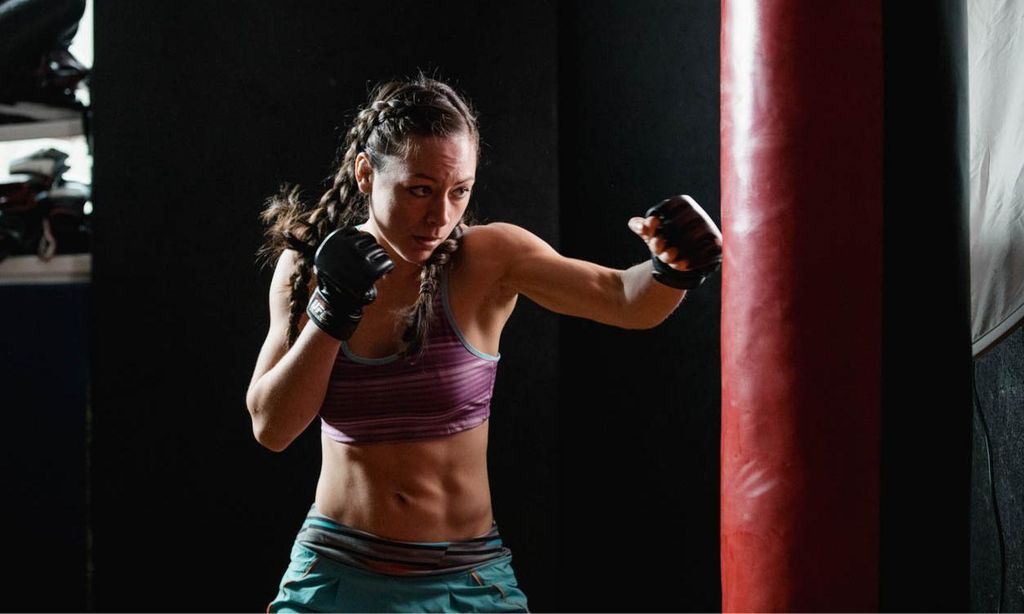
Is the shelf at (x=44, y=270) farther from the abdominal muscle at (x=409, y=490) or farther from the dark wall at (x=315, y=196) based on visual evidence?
the abdominal muscle at (x=409, y=490)

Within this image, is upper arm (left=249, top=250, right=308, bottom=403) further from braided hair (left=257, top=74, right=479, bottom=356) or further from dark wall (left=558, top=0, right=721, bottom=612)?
dark wall (left=558, top=0, right=721, bottom=612)

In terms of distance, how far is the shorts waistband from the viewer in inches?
64.1

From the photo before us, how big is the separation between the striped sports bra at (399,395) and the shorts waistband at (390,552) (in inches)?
6.8

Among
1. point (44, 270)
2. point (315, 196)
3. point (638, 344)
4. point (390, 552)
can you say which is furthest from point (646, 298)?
point (44, 270)

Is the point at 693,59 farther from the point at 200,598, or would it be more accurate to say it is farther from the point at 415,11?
the point at 200,598

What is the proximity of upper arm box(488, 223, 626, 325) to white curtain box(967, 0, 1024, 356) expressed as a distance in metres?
0.81

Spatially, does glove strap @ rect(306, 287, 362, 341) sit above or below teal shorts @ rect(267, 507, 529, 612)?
above

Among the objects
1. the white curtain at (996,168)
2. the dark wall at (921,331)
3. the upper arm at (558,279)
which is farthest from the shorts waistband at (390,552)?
the white curtain at (996,168)

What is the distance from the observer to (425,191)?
162cm

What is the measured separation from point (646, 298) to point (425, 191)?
0.44 metres

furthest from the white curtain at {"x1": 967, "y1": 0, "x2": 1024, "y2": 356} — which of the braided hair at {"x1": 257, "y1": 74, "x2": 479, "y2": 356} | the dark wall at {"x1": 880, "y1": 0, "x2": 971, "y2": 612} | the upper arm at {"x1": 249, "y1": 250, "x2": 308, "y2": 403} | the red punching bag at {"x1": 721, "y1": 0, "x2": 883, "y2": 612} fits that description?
the upper arm at {"x1": 249, "y1": 250, "x2": 308, "y2": 403}

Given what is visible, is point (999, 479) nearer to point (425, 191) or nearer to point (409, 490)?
point (409, 490)

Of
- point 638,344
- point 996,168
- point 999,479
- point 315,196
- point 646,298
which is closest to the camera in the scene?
point 646,298

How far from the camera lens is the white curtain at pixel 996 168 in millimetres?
1835
